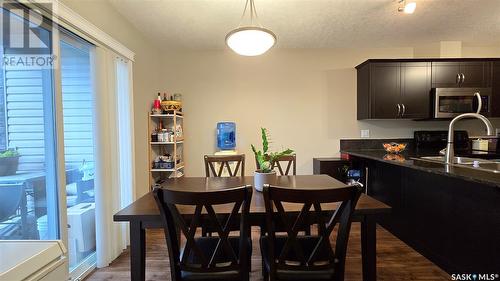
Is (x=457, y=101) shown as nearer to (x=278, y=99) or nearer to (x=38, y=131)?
(x=278, y=99)

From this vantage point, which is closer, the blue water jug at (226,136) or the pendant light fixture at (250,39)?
the pendant light fixture at (250,39)

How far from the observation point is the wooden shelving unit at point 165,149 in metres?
3.23

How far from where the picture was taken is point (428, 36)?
3291mm

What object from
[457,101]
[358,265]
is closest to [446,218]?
[358,265]

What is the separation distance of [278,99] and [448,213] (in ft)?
8.04

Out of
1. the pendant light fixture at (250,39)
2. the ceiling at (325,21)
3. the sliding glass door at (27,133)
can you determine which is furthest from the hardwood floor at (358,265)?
the ceiling at (325,21)

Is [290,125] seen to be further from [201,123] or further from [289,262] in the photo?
[289,262]

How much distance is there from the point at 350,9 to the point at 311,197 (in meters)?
2.21

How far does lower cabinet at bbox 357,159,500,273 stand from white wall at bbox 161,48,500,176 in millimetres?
1188

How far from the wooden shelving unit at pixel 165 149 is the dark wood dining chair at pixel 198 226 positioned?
198 cm

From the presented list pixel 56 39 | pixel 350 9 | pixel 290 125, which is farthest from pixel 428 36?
pixel 56 39

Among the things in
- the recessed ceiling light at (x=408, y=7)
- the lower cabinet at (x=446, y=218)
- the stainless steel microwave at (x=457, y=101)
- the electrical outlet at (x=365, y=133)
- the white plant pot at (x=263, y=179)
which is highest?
the recessed ceiling light at (x=408, y=7)

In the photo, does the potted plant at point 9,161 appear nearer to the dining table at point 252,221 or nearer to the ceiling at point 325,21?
the dining table at point 252,221

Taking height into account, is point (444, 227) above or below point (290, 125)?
below
